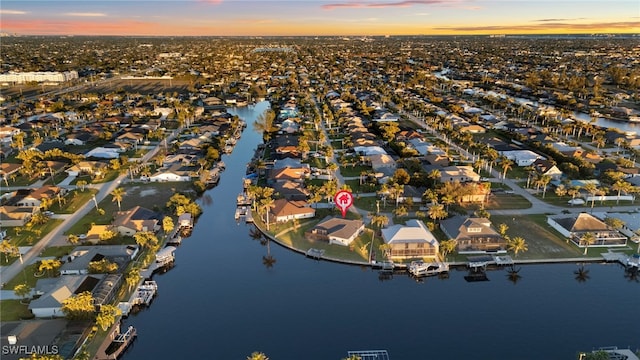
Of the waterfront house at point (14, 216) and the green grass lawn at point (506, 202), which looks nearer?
the waterfront house at point (14, 216)

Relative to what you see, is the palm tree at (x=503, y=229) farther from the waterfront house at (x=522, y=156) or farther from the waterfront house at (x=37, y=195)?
the waterfront house at (x=37, y=195)

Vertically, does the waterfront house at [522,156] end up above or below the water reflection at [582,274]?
above

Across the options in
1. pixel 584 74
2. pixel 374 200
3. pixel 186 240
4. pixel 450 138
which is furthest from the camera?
pixel 584 74

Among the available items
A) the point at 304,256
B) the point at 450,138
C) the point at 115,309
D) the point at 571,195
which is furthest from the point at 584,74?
the point at 115,309

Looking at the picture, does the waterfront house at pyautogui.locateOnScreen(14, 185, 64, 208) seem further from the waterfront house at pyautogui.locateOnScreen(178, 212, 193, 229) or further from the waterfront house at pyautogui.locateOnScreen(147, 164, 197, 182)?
the waterfront house at pyautogui.locateOnScreen(178, 212, 193, 229)

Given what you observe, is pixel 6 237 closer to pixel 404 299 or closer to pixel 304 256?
pixel 304 256

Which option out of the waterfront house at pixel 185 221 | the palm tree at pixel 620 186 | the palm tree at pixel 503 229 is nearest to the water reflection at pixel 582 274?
the palm tree at pixel 503 229
